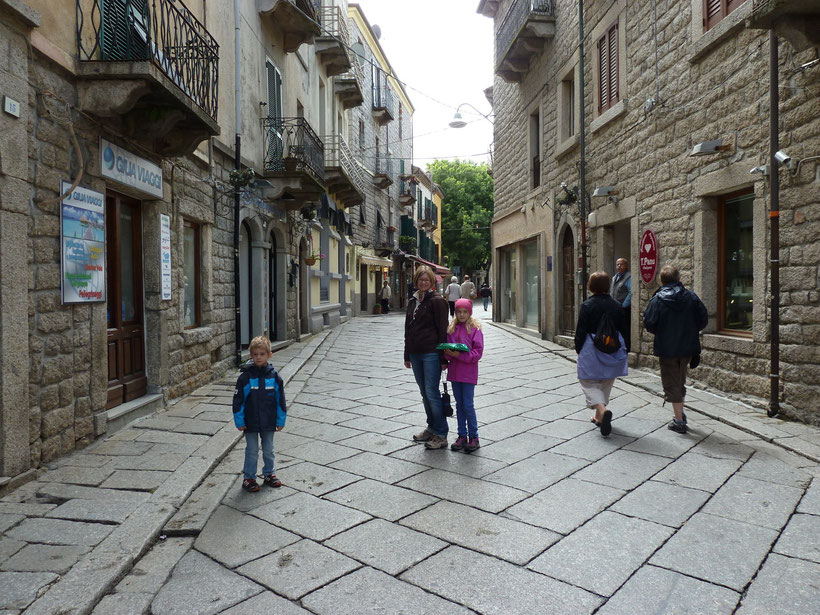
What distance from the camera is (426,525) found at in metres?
3.52

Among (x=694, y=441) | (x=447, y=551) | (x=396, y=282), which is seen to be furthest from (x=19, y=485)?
(x=396, y=282)

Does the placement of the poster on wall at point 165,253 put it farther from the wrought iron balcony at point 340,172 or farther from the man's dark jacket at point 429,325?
the wrought iron balcony at point 340,172

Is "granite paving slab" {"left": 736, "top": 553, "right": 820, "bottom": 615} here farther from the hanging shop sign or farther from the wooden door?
the hanging shop sign

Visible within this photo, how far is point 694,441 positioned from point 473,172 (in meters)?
45.9

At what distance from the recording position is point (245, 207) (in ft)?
34.5

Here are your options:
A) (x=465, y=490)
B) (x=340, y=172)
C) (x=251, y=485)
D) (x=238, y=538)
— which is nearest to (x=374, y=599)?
(x=238, y=538)

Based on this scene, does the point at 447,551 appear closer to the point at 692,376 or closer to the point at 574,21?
the point at 692,376

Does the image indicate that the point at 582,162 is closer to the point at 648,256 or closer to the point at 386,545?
the point at 648,256

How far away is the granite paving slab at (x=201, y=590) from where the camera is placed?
2.70 meters

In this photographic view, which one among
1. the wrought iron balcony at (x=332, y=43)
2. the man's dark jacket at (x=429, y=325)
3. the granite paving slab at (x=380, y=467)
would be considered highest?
the wrought iron balcony at (x=332, y=43)

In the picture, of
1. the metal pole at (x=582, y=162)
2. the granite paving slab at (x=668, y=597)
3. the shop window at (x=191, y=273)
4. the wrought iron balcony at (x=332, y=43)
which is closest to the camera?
the granite paving slab at (x=668, y=597)

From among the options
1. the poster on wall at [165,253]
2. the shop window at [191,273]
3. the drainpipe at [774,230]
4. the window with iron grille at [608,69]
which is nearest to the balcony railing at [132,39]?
the poster on wall at [165,253]

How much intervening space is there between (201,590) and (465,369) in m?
2.76

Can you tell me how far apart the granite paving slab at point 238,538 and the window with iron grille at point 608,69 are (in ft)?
29.5
